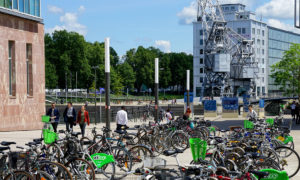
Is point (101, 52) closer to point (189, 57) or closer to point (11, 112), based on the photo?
point (189, 57)

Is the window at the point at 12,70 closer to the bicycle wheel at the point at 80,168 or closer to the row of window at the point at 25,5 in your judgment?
the row of window at the point at 25,5

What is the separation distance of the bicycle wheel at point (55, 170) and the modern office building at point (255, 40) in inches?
3745

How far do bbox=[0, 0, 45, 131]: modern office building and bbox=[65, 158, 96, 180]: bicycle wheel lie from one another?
52.8 ft

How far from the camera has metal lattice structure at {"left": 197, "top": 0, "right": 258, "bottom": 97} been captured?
82125mm

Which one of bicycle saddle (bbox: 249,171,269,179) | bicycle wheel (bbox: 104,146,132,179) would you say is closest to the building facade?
bicycle wheel (bbox: 104,146,132,179)

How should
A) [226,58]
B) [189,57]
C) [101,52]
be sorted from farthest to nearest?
[189,57] < [101,52] < [226,58]

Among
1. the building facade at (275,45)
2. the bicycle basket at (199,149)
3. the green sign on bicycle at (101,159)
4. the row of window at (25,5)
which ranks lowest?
the green sign on bicycle at (101,159)

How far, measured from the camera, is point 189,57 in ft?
406

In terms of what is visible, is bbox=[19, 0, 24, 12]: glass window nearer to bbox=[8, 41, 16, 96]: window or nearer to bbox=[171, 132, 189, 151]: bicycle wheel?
bbox=[8, 41, 16, 96]: window

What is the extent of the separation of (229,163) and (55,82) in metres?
71.1

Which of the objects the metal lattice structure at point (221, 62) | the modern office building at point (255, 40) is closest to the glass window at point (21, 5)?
the metal lattice structure at point (221, 62)

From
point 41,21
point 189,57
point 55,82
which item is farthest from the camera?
point 189,57

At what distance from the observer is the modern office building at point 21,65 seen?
78.0 feet

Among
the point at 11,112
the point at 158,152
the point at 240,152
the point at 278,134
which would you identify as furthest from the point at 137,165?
the point at 11,112
